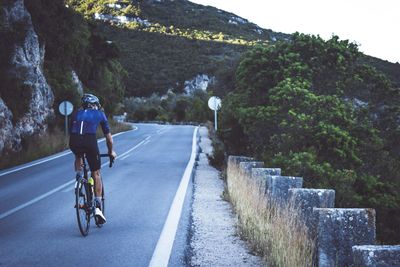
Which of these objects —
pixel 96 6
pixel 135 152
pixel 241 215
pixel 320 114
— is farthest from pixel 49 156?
pixel 96 6

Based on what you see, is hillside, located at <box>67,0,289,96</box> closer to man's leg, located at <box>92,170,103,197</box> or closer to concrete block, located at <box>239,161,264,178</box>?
concrete block, located at <box>239,161,264,178</box>

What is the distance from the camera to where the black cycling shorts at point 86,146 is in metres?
6.60

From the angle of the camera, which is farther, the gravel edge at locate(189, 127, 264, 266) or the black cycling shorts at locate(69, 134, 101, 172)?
the black cycling shorts at locate(69, 134, 101, 172)

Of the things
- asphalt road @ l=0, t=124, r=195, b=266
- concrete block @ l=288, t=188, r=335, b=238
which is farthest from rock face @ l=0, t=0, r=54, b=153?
concrete block @ l=288, t=188, r=335, b=238

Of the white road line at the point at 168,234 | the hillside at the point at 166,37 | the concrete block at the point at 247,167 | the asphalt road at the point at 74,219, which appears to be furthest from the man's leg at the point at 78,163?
the hillside at the point at 166,37

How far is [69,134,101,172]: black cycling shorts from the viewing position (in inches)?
260

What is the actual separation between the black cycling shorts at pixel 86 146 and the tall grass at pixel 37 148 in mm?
11214

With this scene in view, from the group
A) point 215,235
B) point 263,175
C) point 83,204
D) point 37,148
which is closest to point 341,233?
point 215,235

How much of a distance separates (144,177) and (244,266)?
878cm

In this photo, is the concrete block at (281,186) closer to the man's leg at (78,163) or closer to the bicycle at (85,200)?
the bicycle at (85,200)

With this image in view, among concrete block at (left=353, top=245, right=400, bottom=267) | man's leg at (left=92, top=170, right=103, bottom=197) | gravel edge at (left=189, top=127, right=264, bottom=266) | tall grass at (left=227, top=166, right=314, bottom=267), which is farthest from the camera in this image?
man's leg at (left=92, top=170, right=103, bottom=197)

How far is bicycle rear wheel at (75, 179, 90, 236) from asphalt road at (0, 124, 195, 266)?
15cm

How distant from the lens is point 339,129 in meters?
12.6

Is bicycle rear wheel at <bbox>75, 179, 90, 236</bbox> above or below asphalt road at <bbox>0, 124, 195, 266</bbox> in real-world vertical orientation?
above
